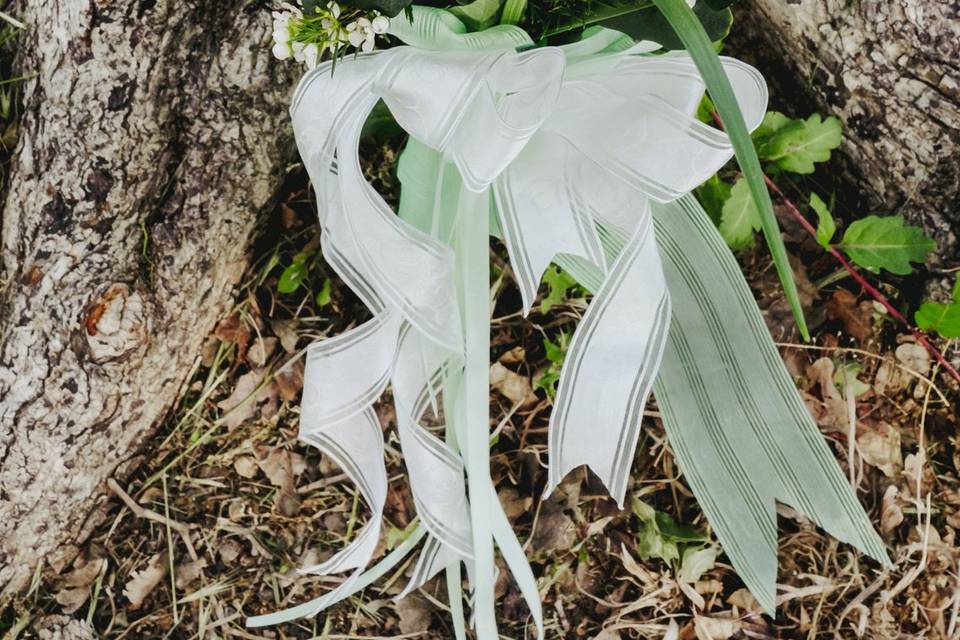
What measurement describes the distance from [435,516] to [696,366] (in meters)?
0.39

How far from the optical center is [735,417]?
111 cm

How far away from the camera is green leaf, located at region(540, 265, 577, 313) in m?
1.27

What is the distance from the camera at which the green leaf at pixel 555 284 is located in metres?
1.27

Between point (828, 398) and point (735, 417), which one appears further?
point (828, 398)

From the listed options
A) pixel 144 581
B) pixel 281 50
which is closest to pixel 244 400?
pixel 144 581

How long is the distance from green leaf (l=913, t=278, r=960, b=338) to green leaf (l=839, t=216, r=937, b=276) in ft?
0.20

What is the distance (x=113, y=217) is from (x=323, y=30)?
1.60ft

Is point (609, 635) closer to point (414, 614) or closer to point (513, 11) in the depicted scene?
point (414, 614)

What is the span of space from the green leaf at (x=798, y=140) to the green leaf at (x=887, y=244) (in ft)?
0.39

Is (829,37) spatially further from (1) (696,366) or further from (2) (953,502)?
(2) (953,502)

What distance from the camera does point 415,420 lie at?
1047 millimetres

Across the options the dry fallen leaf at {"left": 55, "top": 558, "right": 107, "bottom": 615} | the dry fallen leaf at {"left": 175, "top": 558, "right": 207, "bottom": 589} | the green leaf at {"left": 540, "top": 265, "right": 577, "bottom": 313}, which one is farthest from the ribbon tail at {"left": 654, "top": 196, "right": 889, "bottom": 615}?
the dry fallen leaf at {"left": 55, "top": 558, "right": 107, "bottom": 615}

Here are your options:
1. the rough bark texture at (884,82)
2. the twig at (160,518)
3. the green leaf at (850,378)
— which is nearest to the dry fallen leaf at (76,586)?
the twig at (160,518)

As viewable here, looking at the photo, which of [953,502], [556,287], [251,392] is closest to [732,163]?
[556,287]
